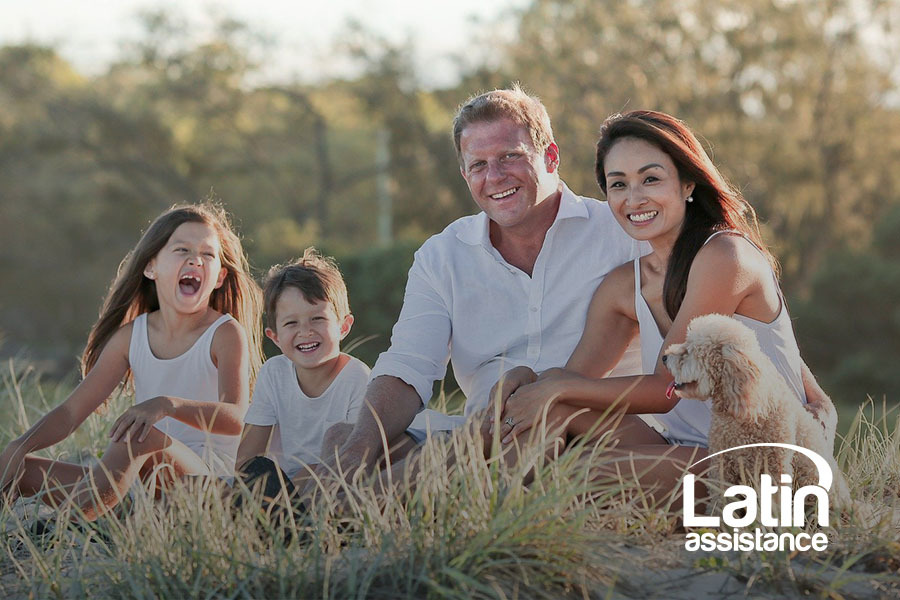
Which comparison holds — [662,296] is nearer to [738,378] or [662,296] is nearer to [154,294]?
[738,378]

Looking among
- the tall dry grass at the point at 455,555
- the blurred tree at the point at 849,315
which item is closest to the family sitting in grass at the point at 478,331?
the tall dry grass at the point at 455,555

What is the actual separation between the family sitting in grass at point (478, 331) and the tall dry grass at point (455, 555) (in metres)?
0.24

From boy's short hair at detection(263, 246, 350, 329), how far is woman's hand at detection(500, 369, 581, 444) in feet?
3.91

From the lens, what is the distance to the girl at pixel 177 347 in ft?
15.6

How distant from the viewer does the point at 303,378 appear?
5.07m

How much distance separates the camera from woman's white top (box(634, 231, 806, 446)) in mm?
4180

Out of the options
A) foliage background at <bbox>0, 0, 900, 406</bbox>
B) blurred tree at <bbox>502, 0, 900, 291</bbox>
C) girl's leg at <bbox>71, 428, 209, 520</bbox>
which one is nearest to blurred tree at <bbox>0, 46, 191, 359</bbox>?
foliage background at <bbox>0, 0, 900, 406</bbox>

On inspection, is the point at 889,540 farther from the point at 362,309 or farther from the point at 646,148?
the point at 362,309

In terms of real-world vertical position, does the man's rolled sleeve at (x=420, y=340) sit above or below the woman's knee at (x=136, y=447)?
above

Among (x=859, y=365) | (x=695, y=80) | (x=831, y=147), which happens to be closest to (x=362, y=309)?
(x=859, y=365)

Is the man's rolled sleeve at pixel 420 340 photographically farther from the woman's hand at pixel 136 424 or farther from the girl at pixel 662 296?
the woman's hand at pixel 136 424

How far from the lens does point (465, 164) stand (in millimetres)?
4883

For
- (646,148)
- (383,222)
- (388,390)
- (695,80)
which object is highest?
(695,80)

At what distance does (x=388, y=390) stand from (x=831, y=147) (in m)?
→ 21.5
